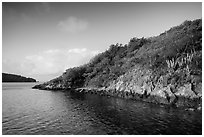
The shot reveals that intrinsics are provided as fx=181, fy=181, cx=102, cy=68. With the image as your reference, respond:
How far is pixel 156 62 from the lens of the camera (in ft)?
221

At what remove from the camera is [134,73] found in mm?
73562

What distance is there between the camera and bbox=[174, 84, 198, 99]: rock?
46441mm

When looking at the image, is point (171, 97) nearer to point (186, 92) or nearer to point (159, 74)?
point (186, 92)

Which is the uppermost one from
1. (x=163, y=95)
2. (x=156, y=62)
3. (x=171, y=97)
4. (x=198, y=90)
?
(x=156, y=62)

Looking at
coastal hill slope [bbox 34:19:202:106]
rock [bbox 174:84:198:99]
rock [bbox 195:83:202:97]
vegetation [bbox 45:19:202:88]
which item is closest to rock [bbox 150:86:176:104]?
coastal hill slope [bbox 34:19:202:106]

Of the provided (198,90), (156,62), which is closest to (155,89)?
(198,90)

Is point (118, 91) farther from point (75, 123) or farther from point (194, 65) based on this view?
point (75, 123)

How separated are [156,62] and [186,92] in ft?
68.9

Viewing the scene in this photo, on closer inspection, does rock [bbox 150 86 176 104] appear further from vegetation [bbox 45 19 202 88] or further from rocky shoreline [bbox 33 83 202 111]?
vegetation [bbox 45 19 202 88]

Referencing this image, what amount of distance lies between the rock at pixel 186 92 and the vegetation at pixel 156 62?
7.50ft

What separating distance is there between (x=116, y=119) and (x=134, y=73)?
4005 centimetres

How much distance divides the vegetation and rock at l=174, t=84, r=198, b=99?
2286 mm

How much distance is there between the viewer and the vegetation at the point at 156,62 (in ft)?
184

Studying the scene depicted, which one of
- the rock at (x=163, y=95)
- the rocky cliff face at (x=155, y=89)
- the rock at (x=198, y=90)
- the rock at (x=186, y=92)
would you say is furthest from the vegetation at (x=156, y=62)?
the rock at (x=163, y=95)
